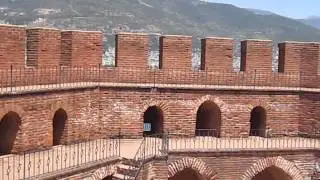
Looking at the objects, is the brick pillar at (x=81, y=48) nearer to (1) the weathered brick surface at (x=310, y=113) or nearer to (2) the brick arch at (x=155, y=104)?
(2) the brick arch at (x=155, y=104)

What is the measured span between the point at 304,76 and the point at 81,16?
37.0 metres

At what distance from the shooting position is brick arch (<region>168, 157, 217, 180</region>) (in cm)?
1603

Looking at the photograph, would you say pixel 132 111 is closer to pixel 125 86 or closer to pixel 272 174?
pixel 125 86

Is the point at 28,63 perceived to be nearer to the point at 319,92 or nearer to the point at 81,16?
the point at 319,92

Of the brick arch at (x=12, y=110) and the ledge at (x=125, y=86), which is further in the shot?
the ledge at (x=125, y=86)

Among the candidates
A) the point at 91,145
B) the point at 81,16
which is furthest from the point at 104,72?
the point at 81,16

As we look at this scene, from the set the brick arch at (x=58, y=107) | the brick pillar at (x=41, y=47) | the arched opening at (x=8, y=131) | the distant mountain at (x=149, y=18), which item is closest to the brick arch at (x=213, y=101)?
the brick arch at (x=58, y=107)

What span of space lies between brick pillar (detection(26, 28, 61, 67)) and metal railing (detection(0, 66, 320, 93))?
212mm

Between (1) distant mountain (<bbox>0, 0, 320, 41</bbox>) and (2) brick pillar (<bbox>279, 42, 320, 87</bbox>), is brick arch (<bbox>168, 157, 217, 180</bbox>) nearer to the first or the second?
(2) brick pillar (<bbox>279, 42, 320, 87</bbox>)

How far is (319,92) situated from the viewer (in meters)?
18.3

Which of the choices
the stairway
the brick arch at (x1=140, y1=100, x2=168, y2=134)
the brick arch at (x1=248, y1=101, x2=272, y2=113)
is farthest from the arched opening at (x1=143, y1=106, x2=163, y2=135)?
the stairway

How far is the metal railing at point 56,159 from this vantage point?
12680 mm

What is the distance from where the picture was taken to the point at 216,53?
17.6 m

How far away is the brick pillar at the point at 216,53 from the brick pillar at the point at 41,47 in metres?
4.32
